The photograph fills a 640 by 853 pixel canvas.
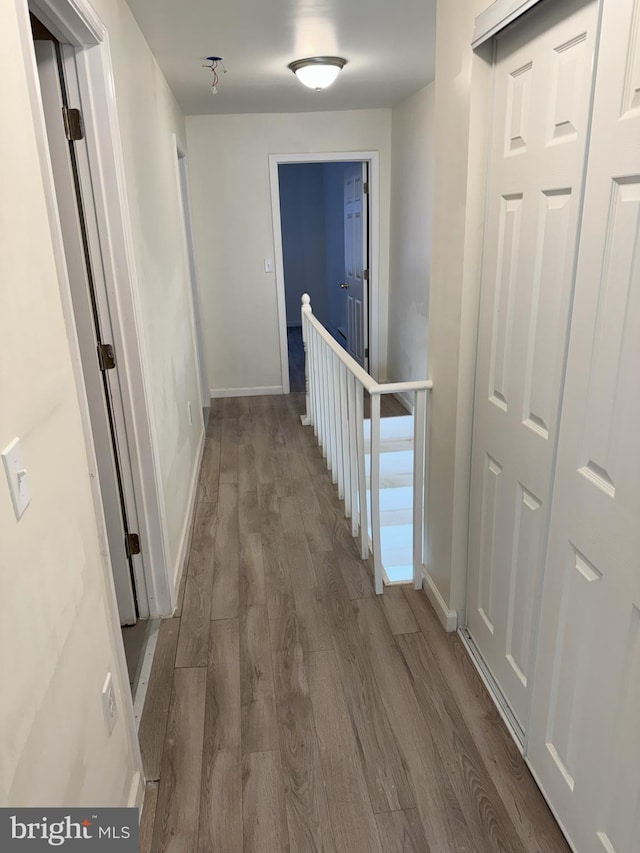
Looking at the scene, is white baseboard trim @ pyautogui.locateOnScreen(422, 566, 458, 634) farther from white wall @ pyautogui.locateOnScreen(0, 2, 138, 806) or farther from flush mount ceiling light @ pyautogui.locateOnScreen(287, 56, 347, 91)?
flush mount ceiling light @ pyautogui.locateOnScreen(287, 56, 347, 91)

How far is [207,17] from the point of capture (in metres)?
2.51

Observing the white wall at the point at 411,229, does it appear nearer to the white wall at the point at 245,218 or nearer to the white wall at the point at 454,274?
the white wall at the point at 245,218

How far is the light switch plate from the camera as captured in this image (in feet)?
3.04

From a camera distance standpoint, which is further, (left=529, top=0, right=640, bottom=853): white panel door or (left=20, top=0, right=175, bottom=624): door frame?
(left=20, top=0, right=175, bottom=624): door frame

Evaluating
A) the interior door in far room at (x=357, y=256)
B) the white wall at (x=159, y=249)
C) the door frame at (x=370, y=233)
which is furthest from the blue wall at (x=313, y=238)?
the white wall at (x=159, y=249)

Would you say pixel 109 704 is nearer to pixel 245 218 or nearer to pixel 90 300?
pixel 90 300

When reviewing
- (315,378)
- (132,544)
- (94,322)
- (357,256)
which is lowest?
(132,544)

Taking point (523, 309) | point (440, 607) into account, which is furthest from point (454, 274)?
point (440, 607)

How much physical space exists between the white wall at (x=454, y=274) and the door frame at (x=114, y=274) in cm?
109

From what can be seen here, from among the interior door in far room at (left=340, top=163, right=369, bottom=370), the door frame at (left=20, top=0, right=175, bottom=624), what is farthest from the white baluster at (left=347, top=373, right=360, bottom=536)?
the interior door in far room at (left=340, top=163, right=369, bottom=370)

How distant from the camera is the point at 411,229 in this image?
4543mm

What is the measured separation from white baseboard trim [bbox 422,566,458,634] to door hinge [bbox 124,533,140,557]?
121 centimetres

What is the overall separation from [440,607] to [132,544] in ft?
4.11

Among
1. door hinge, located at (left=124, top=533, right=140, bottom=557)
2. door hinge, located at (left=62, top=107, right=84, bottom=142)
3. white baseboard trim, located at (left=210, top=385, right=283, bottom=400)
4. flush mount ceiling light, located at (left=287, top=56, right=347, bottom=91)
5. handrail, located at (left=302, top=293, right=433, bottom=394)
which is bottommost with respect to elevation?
white baseboard trim, located at (left=210, top=385, right=283, bottom=400)
